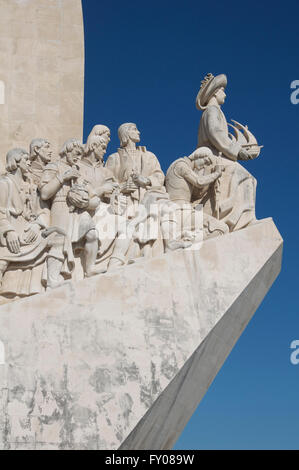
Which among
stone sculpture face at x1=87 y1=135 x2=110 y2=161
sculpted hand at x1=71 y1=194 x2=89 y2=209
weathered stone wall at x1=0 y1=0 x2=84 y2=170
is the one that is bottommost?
sculpted hand at x1=71 y1=194 x2=89 y2=209

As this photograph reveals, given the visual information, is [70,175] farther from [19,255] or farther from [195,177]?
[195,177]

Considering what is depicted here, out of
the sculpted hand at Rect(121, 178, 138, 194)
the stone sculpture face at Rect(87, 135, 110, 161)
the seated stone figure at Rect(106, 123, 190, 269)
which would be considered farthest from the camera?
the stone sculpture face at Rect(87, 135, 110, 161)

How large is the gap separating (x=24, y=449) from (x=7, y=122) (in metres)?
4.32

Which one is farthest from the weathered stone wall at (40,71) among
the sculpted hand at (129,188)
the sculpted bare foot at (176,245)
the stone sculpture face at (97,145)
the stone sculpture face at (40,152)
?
the sculpted bare foot at (176,245)

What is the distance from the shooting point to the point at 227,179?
8.95 m

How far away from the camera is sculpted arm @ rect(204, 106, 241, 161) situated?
9.19 metres

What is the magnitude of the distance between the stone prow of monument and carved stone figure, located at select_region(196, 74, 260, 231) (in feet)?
1.95

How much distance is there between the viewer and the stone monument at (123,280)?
7.18 meters

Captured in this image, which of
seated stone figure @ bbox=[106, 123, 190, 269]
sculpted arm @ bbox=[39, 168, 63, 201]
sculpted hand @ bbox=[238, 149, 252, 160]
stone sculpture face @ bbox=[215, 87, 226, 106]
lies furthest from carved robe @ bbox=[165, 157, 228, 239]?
sculpted arm @ bbox=[39, 168, 63, 201]

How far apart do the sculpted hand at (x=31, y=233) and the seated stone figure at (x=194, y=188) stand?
1.39m

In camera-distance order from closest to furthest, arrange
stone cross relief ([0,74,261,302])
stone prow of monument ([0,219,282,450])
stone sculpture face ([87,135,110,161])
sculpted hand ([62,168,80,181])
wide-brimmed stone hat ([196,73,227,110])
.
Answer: stone prow of monument ([0,219,282,450]) < stone cross relief ([0,74,261,302]) < sculpted hand ([62,168,80,181]) < stone sculpture face ([87,135,110,161]) < wide-brimmed stone hat ([196,73,227,110])

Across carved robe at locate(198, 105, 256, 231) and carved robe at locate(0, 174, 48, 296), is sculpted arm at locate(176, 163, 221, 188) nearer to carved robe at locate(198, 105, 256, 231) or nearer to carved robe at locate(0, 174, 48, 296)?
carved robe at locate(198, 105, 256, 231)
